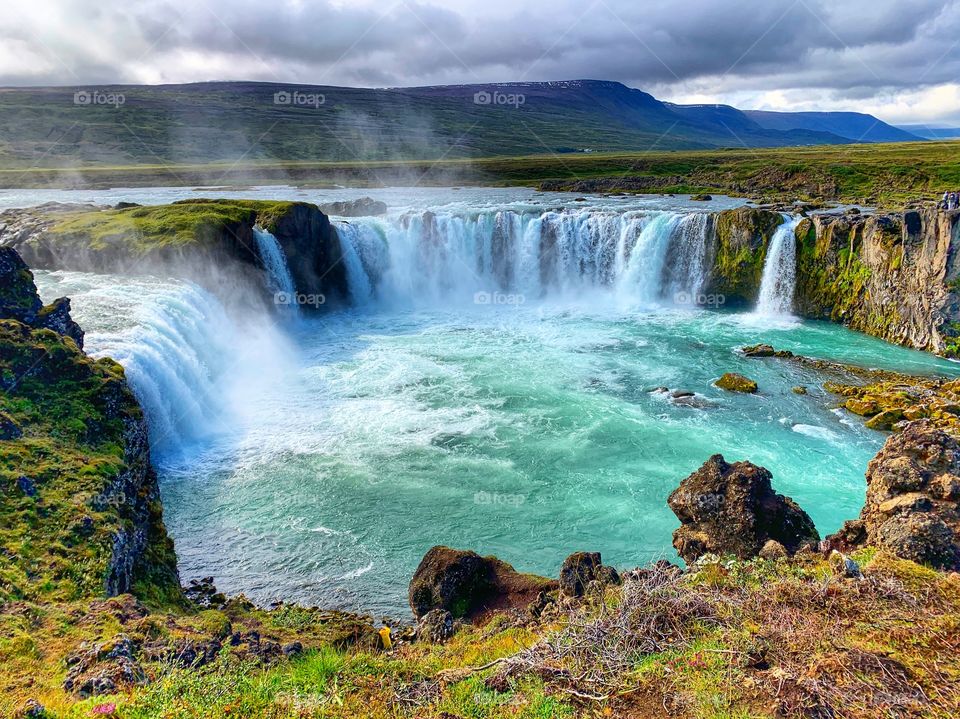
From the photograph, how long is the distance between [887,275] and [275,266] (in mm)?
32687

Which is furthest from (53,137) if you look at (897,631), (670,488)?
(897,631)

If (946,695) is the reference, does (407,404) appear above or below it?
below

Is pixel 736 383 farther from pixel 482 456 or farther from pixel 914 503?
pixel 914 503

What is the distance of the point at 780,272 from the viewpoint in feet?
116

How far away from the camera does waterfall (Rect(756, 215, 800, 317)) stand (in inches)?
1375

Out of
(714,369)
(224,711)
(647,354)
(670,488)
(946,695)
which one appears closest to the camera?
(946,695)

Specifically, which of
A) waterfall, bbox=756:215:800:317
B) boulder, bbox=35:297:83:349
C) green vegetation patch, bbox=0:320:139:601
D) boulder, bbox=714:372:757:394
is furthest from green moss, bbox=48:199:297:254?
waterfall, bbox=756:215:800:317

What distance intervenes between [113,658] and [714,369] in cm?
2447

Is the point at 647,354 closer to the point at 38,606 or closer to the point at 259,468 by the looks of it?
the point at 259,468

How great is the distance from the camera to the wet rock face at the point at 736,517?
11.3 metres

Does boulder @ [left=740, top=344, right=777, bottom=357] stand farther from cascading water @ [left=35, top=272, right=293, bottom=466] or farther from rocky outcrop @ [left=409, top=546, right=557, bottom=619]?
cascading water @ [left=35, top=272, right=293, bottom=466]

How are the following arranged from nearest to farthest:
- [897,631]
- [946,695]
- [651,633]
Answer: [946,695] < [897,631] < [651,633]

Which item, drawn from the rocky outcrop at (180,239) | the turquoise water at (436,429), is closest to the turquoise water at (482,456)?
the turquoise water at (436,429)

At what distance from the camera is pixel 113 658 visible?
644cm
